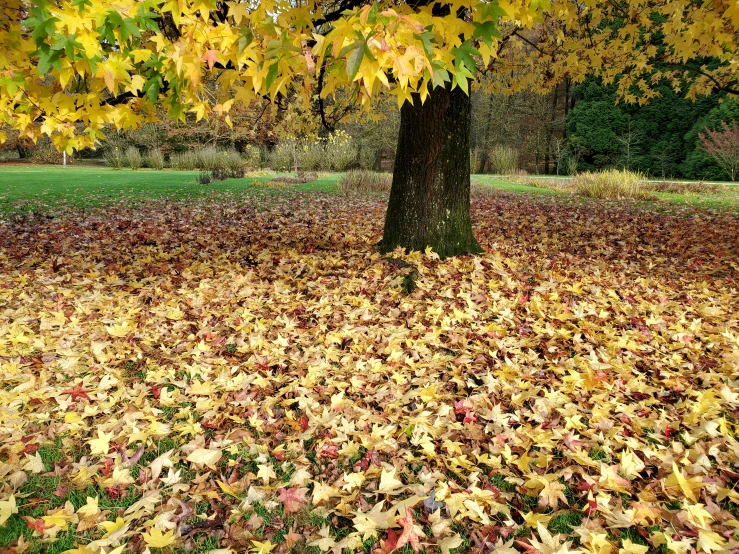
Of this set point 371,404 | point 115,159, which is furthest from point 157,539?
point 115,159

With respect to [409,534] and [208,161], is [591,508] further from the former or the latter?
[208,161]

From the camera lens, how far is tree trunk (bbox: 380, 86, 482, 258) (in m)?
5.19

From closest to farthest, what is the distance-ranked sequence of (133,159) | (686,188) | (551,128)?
(686,188) → (133,159) → (551,128)

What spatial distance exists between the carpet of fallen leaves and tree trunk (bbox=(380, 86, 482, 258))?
37 centimetres

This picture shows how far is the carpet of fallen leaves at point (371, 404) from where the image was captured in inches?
80.5

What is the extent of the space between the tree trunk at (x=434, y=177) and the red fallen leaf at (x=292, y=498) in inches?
138

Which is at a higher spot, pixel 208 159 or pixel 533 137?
pixel 533 137

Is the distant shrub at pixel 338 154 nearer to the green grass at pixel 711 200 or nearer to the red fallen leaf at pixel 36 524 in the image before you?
the green grass at pixel 711 200

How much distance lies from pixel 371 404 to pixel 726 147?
64.4 ft

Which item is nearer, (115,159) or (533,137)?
(115,159)

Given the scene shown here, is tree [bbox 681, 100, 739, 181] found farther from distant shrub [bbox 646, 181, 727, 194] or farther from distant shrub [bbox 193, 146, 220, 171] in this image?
distant shrub [bbox 193, 146, 220, 171]

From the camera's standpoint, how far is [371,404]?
3.00m

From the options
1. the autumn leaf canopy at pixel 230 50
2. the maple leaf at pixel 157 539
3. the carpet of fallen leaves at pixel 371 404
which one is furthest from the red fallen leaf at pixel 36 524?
the autumn leaf canopy at pixel 230 50

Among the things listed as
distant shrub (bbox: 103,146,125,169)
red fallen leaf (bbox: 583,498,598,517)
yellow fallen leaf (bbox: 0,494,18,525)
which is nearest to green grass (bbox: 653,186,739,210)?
red fallen leaf (bbox: 583,498,598,517)
